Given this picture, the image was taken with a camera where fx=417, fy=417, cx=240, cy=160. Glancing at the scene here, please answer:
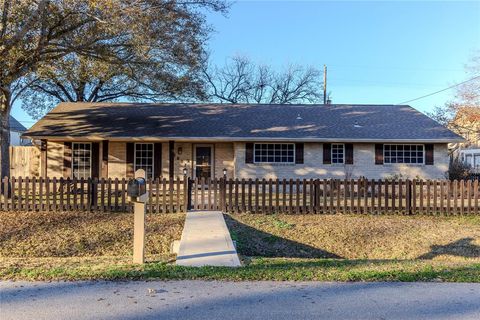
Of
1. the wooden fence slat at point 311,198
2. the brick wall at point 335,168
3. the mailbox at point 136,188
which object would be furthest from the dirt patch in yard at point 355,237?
the brick wall at point 335,168

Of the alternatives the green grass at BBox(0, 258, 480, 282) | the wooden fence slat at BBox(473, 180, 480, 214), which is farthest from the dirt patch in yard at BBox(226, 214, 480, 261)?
the green grass at BBox(0, 258, 480, 282)

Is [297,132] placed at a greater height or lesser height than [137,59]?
lesser

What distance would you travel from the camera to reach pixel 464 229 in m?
11.0

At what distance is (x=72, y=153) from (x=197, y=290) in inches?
639

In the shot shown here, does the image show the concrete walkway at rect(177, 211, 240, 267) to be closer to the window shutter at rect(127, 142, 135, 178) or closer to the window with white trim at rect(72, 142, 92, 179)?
the window shutter at rect(127, 142, 135, 178)

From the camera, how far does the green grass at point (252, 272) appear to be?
19.1ft

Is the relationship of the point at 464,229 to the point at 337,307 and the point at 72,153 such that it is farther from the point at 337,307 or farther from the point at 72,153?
the point at 72,153

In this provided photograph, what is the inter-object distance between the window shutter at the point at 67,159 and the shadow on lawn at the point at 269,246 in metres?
11.9

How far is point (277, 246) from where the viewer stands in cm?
999

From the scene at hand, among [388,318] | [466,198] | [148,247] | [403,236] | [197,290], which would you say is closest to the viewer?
[388,318]

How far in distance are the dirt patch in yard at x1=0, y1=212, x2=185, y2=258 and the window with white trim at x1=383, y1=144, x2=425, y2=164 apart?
1175 cm

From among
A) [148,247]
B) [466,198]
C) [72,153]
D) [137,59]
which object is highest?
[137,59]

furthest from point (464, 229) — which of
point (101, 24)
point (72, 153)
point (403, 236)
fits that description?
point (72, 153)

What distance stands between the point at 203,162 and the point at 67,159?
6.38 metres
